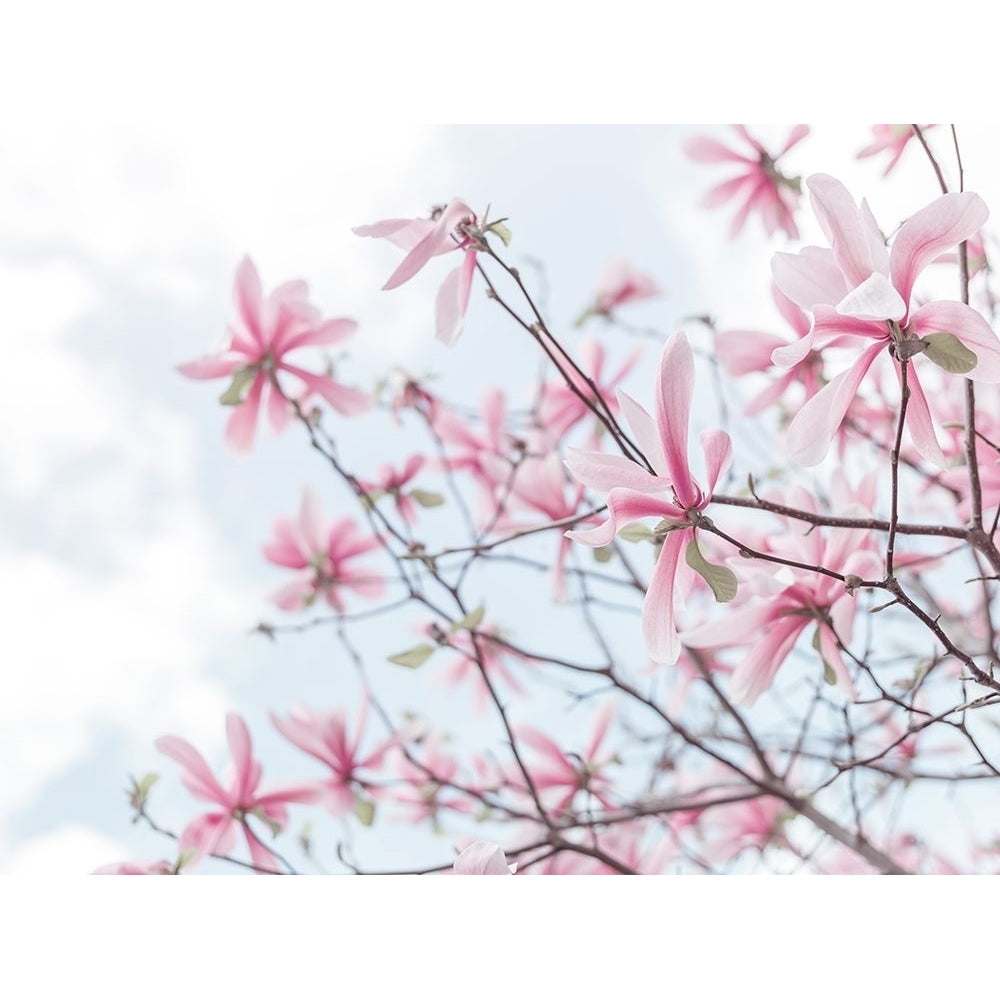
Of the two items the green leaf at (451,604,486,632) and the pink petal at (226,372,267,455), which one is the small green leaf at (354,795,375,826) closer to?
the green leaf at (451,604,486,632)

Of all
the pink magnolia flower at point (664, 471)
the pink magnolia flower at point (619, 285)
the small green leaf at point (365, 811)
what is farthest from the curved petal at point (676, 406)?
the pink magnolia flower at point (619, 285)

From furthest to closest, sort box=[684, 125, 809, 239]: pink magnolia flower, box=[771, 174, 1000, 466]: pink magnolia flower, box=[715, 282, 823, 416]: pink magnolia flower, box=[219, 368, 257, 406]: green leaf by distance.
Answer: box=[684, 125, 809, 239]: pink magnolia flower
box=[219, 368, 257, 406]: green leaf
box=[715, 282, 823, 416]: pink magnolia flower
box=[771, 174, 1000, 466]: pink magnolia flower

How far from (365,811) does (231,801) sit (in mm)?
155

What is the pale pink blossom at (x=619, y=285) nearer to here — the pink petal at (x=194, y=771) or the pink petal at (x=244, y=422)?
the pink petal at (x=244, y=422)

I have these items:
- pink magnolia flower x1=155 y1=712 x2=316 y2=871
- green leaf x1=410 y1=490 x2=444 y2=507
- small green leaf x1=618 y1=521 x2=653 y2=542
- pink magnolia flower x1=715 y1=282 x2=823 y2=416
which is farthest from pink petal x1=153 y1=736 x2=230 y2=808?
pink magnolia flower x1=715 y1=282 x2=823 y2=416

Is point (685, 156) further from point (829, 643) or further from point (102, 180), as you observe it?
point (102, 180)

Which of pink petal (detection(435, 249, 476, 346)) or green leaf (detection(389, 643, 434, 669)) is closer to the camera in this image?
pink petal (detection(435, 249, 476, 346))

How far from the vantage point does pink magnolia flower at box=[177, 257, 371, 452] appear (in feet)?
2.95

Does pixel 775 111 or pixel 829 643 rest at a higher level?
pixel 775 111

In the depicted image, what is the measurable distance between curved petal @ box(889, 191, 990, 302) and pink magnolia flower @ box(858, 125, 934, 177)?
0.45m

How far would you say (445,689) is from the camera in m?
1.29
